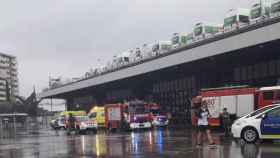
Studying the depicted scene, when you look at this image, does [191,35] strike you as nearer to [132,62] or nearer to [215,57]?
[215,57]

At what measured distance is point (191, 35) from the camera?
153ft

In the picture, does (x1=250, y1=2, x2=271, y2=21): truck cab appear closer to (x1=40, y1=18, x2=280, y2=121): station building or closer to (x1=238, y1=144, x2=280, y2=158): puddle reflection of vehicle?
(x1=40, y1=18, x2=280, y2=121): station building

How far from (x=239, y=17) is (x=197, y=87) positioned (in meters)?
16.6

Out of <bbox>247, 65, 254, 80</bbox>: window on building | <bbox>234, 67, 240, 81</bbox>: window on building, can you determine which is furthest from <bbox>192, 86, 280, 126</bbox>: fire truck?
<bbox>234, 67, 240, 81</bbox>: window on building

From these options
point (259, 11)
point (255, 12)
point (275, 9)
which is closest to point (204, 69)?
point (255, 12)

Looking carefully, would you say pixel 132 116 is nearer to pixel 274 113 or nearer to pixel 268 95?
pixel 268 95

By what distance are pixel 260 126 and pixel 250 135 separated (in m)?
0.63

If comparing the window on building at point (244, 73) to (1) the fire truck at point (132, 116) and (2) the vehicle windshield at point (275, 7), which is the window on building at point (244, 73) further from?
(2) the vehicle windshield at point (275, 7)

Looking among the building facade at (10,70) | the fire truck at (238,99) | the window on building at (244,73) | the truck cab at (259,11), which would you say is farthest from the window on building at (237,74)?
the building facade at (10,70)

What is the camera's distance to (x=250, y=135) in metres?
20.2

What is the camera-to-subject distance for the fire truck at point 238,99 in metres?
30.7

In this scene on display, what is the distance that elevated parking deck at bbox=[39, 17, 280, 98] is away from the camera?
34906 millimetres

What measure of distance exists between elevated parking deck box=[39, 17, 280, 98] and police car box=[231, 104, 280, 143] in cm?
1466

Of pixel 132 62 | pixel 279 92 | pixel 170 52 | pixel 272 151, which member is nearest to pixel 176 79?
pixel 132 62
